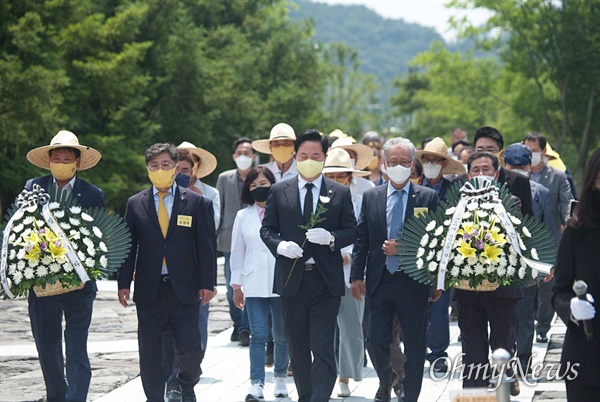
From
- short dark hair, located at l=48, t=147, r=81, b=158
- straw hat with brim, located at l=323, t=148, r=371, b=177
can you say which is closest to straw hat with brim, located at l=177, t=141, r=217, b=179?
straw hat with brim, located at l=323, t=148, r=371, b=177

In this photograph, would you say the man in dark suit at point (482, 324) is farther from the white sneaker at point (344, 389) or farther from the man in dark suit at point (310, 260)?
the white sneaker at point (344, 389)

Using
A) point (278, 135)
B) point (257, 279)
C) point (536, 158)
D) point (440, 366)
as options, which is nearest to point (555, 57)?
point (536, 158)

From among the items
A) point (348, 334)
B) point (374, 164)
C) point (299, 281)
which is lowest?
point (348, 334)

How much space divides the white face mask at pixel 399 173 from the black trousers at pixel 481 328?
44.3 inches

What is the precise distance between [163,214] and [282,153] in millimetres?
3395

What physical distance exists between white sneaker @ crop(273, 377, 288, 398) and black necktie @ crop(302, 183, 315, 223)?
1.97 metres

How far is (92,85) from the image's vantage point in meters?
35.6

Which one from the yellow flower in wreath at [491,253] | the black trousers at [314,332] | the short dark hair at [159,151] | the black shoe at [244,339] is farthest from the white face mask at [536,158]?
the short dark hair at [159,151]

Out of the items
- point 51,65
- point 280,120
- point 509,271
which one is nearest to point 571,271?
point 509,271

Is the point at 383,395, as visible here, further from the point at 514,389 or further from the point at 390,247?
the point at 390,247

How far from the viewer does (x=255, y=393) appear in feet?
34.1

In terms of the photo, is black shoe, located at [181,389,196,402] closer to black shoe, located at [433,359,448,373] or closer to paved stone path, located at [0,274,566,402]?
paved stone path, located at [0,274,566,402]

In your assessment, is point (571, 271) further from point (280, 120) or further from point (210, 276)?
point (280, 120)

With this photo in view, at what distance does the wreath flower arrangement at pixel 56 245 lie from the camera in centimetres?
910
